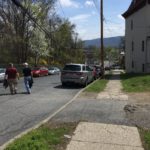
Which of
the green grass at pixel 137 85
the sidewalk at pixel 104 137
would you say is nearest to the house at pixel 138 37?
the green grass at pixel 137 85

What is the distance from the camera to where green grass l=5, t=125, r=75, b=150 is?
805 cm

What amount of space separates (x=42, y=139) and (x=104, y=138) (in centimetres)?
147

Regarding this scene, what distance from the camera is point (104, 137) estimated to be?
31.0 feet

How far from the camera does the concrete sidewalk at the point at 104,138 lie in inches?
336

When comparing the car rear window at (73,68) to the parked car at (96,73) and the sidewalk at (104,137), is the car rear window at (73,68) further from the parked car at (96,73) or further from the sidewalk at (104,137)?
the sidewalk at (104,137)

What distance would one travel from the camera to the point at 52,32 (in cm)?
8944

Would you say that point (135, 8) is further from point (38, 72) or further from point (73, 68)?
point (73, 68)

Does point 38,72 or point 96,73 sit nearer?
point 96,73

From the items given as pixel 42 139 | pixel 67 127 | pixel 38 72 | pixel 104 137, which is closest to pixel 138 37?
pixel 38 72

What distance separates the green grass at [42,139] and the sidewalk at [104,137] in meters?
0.28

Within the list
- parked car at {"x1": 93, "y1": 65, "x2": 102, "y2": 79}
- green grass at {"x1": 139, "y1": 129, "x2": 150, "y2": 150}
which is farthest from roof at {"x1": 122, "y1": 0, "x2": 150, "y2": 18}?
green grass at {"x1": 139, "y1": 129, "x2": 150, "y2": 150}

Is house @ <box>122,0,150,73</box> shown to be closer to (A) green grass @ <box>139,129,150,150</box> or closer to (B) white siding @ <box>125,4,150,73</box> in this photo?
(B) white siding @ <box>125,4,150,73</box>

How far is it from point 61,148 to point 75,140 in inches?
30.7

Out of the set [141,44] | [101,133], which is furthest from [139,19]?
[101,133]
